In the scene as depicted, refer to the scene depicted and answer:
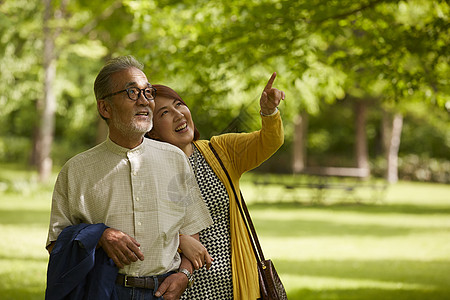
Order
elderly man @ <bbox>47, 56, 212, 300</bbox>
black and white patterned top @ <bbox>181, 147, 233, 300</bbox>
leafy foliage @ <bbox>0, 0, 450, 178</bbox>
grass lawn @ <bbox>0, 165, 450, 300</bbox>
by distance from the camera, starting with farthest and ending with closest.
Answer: grass lawn @ <bbox>0, 165, 450, 300</bbox>, leafy foliage @ <bbox>0, 0, 450, 178</bbox>, black and white patterned top @ <bbox>181, 147, 233, 300</bbox>, elderly man @ <bbox>47, 56, 212, 300</bbox>

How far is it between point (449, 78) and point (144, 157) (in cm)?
510

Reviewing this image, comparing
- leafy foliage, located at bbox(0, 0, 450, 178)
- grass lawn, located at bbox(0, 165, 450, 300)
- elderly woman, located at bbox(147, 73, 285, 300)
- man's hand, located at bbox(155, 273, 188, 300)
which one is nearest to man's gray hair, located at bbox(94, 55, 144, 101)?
elderly woman, located at bbox(147, 73, 285, 300)

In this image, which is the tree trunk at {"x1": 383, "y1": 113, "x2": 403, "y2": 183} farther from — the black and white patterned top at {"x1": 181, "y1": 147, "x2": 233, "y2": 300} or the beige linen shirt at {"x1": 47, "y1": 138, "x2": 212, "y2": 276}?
the beige linen shirt at {"x1": 47, "y1": 138, "x2": 212, "y2": 276}

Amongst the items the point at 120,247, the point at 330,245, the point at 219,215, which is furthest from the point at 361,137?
the point at 120,247

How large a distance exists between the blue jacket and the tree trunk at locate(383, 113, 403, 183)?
3102 centimetres

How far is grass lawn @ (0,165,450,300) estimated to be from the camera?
876 cm

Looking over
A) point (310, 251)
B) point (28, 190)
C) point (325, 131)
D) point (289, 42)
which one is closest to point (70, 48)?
point (28, 190)

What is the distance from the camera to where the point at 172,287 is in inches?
101

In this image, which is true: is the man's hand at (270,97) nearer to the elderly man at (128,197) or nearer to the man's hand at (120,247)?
the elderly man at (128,197)

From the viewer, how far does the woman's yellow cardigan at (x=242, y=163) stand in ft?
9.69

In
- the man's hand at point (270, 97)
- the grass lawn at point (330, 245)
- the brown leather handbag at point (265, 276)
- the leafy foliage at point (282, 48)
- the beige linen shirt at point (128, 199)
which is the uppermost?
the leafy foliage at point (282, 48)

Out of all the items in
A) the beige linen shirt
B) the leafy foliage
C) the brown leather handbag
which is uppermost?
the leafy foliage

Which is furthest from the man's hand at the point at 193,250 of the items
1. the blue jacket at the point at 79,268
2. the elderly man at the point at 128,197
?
the blue jacket at the point at 79,268

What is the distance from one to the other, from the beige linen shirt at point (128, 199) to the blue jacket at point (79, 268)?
0.09 meters
